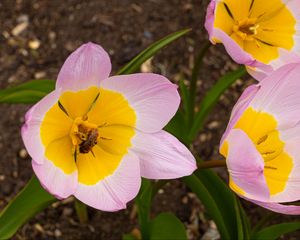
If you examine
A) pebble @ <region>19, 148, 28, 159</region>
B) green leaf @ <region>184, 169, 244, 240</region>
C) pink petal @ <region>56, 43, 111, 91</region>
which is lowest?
pebble @ <region>19, 148, 28, 159</region>

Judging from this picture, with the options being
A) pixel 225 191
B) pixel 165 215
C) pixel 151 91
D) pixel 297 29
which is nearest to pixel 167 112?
pixel 151 91

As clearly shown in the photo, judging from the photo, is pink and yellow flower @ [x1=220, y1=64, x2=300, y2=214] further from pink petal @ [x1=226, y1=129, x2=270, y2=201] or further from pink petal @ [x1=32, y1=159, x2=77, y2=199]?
pink petal @ [x1=32, y1=159, x2=77, y2=199]

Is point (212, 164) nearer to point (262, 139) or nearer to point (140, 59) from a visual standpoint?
point (262, 139)

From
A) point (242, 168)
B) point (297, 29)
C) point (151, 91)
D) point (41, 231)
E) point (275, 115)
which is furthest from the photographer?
point (41, 231)

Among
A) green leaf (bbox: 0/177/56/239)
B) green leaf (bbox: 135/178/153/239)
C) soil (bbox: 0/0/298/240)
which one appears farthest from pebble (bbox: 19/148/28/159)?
green leaf (bbox: 0/177/56/239)

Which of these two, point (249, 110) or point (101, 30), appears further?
point (101, 30)

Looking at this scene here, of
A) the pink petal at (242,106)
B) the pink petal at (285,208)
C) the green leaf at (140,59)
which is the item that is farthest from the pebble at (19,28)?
the pink petal at (285,208)

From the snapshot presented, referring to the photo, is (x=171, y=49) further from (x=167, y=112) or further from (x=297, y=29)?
(x=167, y=112)
